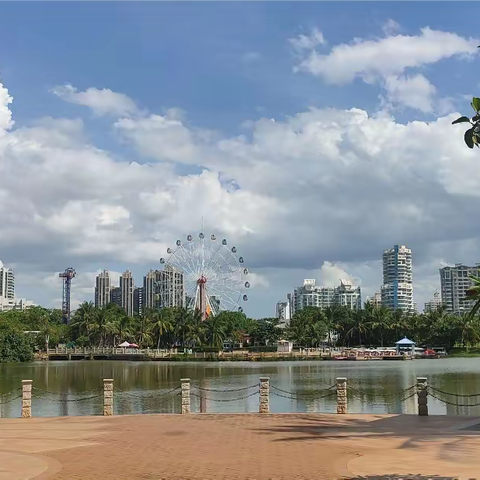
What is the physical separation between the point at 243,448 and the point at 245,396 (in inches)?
640

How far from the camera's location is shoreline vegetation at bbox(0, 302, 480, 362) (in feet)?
367

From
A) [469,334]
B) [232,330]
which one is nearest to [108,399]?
[469,334]

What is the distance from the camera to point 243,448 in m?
16.1

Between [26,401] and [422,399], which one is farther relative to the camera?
[26,401]

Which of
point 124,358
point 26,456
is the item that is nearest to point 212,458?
point 26,456

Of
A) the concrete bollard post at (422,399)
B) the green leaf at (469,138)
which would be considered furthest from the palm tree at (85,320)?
the green leaf at (469,138)

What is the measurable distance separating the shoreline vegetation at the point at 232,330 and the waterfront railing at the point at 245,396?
65.3 m

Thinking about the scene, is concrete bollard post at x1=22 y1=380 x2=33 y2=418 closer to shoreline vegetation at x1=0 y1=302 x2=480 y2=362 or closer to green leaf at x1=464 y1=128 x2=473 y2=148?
green leaf at x1=464 y1=128 x2=473 y2=148

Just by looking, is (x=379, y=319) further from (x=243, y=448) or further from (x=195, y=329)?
(x=243, y=448)

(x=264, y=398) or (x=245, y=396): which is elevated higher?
(x=264, y=398)

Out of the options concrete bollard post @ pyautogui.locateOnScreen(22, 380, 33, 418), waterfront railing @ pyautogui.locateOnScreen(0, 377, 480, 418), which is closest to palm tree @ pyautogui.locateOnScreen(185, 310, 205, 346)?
waterfront railing @ pyautogui.locateOnScreen(0, 377, 480, 418)

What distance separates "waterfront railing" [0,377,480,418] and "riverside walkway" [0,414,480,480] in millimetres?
1396

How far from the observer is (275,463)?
1422 centimetres

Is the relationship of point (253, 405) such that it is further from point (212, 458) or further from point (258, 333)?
point (258, 333)
